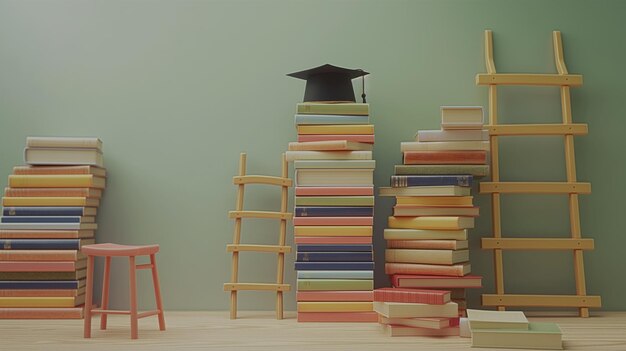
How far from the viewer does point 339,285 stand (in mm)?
2682

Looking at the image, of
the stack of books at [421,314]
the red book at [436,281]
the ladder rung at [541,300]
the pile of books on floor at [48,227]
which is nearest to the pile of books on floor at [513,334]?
the stack of books at [421,314]

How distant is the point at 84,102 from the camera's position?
10.1 feet

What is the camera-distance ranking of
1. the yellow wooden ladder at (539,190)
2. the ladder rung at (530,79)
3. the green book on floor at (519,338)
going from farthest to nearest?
the ladder rung at (530,79) < the yellow wooden ladder at (539,190) < the green book on floor at (519,338)

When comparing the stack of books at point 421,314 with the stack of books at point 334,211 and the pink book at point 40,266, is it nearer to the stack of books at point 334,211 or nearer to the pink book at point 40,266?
the stack of books at point 334,211

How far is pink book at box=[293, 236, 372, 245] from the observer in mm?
2717

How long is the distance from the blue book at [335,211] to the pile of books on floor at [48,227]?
94cm

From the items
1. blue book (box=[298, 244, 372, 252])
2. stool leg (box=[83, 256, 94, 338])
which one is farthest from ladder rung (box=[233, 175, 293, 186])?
stool leg (box=[83, 256, 94, 338])

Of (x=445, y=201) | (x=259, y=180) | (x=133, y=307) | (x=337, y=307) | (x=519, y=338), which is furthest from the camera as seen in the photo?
(x=259, y=180)

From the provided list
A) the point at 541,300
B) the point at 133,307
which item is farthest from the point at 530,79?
the point at 133,307

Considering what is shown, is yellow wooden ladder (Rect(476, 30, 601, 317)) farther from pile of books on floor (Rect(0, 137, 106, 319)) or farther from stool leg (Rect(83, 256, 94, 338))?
pile of books on floor (Rect(0, 137, 106, 319))

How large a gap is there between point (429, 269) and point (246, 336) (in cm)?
81

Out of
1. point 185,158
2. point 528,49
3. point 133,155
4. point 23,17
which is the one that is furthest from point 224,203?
point 528,49

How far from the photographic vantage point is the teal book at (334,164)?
9.01 feet

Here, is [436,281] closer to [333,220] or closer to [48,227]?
[333,220]
